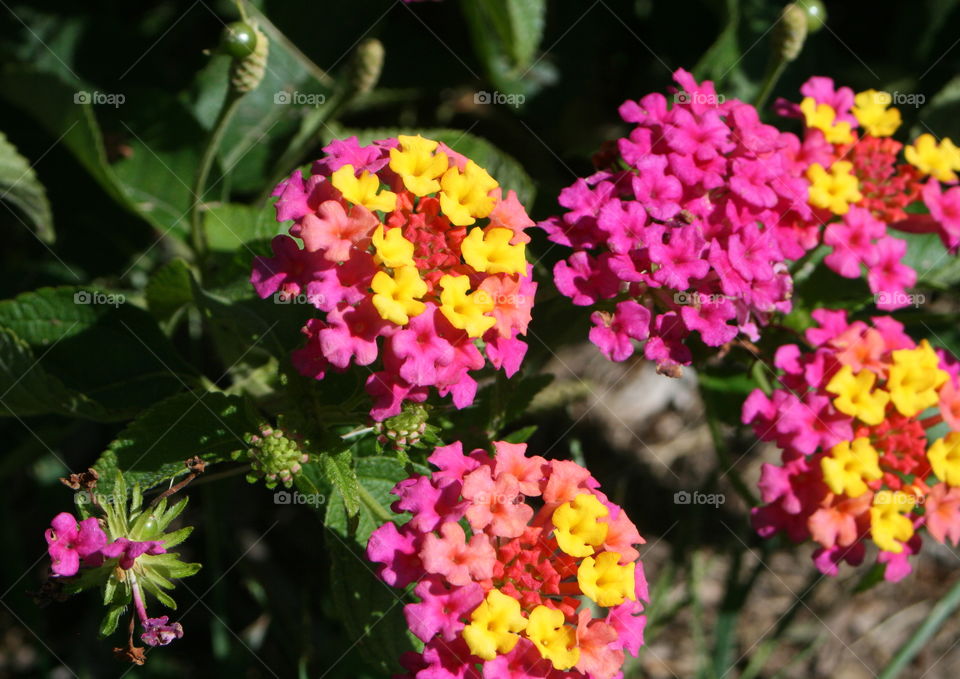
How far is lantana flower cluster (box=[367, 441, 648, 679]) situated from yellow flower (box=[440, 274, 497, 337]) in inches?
8.3

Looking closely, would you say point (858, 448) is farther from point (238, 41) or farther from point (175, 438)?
point (238, 41)

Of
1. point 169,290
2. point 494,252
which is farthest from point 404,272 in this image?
point 169,290

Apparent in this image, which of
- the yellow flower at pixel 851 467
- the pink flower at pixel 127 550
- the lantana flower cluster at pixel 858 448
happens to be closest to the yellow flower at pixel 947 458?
the lantana flower cluster at pixel 858 448

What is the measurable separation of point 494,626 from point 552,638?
0.29 ft

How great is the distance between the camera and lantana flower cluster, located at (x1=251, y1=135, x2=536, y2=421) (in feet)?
4.42

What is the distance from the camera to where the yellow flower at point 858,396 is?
166 centimetres

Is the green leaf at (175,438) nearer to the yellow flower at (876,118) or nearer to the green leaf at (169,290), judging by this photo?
the green leaf at (169,290)

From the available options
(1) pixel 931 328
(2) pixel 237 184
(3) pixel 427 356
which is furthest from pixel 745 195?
(2) pixel 237 184

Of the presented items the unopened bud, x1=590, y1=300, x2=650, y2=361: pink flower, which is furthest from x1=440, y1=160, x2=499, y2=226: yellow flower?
the unopened bud

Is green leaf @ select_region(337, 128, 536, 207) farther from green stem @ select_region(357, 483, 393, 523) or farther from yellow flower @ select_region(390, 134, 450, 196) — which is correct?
green stem @ select_region(357, 483, 393, 523)

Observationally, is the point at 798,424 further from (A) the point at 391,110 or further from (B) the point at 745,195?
(A) the point at 391,110

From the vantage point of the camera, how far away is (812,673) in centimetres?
281

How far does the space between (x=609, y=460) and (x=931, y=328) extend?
974 millimetres

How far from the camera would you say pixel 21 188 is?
1.95 meters
